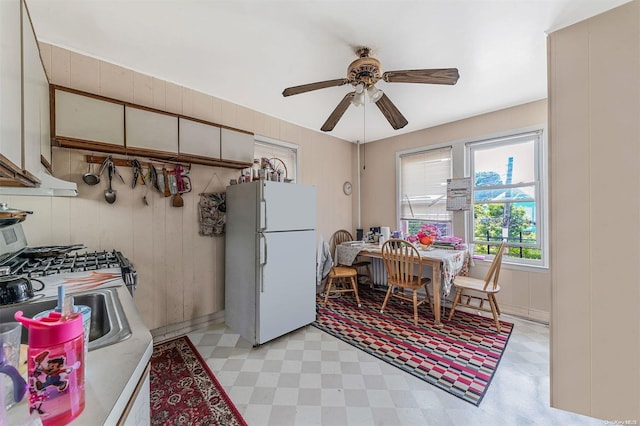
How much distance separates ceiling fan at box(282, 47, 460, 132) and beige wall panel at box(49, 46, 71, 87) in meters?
1.64

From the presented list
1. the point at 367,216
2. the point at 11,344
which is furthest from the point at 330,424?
the point at 367,216

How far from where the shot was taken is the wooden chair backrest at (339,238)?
4027mm

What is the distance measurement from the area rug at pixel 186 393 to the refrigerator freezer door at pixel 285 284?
518 mm

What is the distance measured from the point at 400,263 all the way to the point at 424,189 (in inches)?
55.6

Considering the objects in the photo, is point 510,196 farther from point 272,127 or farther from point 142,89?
point 142,89

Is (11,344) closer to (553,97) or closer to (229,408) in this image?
(229,408)

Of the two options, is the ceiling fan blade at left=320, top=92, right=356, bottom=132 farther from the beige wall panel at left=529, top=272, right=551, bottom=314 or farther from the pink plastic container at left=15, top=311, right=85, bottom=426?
the beige wall panel at left=529, top=272, right=551, bottom=314

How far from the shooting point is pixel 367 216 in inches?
170

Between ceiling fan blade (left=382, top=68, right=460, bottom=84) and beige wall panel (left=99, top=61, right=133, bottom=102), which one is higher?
beige wall panel (left=99, top=61, right=133, bottom=102)

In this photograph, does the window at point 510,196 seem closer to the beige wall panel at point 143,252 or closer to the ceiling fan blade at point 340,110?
the ceiling fan blade at point 340,110

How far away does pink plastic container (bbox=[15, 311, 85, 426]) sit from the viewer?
491 millimetres

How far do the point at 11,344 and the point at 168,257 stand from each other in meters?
2.05

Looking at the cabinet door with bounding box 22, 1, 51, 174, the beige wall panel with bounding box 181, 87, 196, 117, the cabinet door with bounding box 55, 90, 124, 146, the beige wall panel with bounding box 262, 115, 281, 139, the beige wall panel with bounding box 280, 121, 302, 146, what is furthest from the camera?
the beige wall panel with bounding box 280, 121, 302, 146

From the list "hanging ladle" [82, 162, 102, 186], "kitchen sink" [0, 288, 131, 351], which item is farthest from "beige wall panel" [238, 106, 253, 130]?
"kitchen sink" [0, 288, 131, 351]
